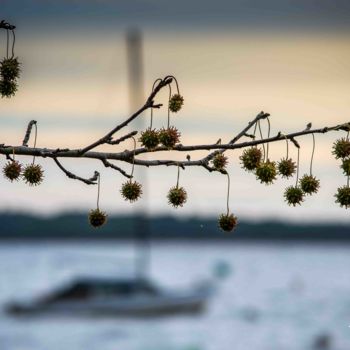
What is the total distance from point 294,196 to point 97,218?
937 millimetres

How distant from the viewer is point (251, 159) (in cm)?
642

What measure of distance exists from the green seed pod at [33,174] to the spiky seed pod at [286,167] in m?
1.11

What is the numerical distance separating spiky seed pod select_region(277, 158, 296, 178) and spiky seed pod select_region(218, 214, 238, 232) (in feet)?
1.02

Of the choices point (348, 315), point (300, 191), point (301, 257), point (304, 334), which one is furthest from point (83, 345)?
point (301, 257)

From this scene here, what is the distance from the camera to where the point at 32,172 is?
6.39 meters

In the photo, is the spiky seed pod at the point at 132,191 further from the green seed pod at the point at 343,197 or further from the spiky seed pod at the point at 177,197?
the green seed pod at the point at 343,197

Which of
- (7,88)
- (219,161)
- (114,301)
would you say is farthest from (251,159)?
(114,301)

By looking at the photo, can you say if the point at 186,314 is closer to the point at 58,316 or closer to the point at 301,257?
the point at 58,316

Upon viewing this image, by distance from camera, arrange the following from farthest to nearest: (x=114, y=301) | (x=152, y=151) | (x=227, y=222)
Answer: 1. (x=114, y=301)
2. (x=227, y=222)
3. (x=152, y=151)

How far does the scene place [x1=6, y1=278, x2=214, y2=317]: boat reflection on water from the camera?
2657 inches

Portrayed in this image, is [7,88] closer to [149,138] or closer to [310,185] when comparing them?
[149,138]

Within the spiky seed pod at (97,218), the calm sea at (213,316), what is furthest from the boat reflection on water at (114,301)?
the spiky seed pod at (97,218)

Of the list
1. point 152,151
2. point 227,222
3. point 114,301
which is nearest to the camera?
point 152,151

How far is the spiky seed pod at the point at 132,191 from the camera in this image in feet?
21.0
